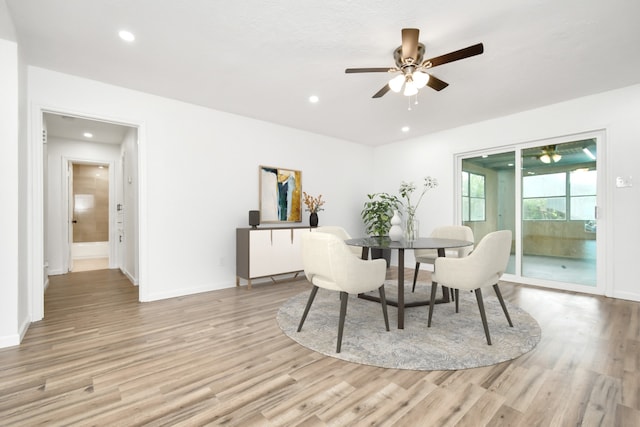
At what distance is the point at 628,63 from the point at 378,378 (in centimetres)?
384

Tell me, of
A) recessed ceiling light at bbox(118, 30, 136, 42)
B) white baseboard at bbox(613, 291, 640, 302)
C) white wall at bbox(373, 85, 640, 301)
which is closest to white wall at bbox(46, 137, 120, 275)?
recessed ceiling light at bbox(118, 30, 136, 42)

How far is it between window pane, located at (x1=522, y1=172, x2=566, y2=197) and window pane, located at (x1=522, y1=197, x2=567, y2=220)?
0.28 ft

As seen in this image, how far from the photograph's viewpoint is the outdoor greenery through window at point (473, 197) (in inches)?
199

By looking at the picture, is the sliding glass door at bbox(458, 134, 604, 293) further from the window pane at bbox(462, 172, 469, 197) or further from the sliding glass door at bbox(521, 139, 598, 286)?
the window pane at bbox(462, 172, 469, 197)

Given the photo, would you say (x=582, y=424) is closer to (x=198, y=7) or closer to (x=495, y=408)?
(x=495, y=408)

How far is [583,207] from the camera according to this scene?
3.98m

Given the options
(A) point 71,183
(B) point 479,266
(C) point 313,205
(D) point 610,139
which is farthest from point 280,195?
(D) point 610,139

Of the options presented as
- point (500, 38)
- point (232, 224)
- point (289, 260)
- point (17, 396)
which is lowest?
point (17, 396)

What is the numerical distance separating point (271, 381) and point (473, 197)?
4.67 meters

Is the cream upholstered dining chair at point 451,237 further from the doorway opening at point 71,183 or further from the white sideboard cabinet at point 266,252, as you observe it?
the doorway opening at point 71,183

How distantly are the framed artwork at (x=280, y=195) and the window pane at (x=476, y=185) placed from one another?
3.00m

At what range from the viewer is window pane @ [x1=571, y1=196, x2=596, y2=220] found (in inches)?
153

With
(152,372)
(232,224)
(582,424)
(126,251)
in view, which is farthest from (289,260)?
(582,424)

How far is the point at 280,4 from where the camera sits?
2.08m
